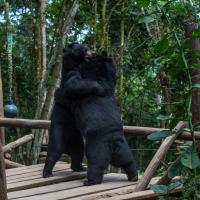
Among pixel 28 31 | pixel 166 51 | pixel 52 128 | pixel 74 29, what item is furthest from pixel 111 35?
pixel 166 51

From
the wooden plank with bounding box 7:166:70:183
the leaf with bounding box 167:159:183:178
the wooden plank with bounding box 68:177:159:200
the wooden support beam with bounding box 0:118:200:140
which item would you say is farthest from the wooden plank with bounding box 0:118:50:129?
the leaf with bounding box 167:159:183:178

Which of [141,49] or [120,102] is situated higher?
[141,49]

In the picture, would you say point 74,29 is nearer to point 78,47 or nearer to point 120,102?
point 120,102

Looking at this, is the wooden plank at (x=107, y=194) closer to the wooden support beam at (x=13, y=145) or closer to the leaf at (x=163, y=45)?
the leaf at (x=163, y=45)

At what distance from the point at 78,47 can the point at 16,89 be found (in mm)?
6711

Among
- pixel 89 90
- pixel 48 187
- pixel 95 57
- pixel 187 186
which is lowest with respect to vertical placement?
pixel 48 187

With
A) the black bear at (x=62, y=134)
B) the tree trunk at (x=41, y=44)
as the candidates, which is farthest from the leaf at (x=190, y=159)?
the tree trunk at (x=41, y=44)

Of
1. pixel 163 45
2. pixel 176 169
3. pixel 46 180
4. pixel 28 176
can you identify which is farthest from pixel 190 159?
pixel 28 176

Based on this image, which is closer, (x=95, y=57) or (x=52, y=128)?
(x=95, y=57)

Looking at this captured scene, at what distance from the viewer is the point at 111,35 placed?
10312 millimetres

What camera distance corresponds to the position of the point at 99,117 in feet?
13.8

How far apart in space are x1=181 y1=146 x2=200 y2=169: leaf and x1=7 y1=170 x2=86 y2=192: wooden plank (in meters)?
2.18

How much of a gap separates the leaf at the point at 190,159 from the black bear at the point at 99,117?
6.31 ft

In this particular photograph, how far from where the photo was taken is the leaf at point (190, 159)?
2.19 metres
